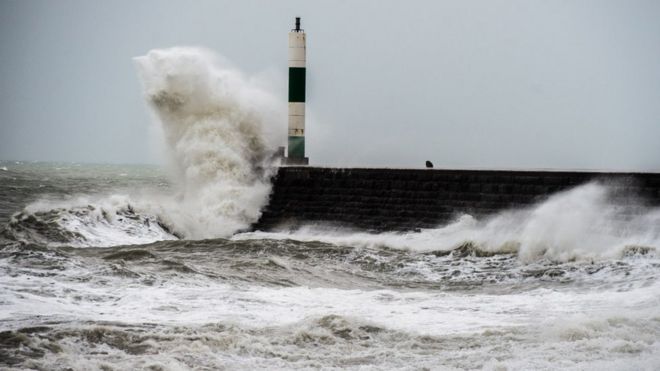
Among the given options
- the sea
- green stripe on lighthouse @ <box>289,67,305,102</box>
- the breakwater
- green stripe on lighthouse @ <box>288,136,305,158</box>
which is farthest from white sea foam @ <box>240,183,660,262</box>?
green stripe on lighthouse @ <box>289,67,305,102</box>

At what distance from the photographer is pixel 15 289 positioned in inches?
344

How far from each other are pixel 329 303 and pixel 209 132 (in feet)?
36.3

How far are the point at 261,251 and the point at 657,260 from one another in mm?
5258

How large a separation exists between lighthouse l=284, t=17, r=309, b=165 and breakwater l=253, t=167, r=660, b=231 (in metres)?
Result: 1.75

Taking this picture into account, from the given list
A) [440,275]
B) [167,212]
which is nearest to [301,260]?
[440,275]

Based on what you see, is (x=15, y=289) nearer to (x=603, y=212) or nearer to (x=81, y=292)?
(x=81, y=292)

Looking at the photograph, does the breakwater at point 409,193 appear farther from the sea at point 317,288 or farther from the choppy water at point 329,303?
the choppy water at point 329,303

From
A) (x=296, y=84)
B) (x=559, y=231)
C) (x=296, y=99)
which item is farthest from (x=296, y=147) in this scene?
(x=559, y=231)

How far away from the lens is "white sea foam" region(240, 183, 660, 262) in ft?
37.9

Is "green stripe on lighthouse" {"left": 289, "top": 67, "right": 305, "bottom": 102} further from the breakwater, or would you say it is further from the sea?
the breakwater

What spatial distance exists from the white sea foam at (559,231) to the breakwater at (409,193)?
0.21 m

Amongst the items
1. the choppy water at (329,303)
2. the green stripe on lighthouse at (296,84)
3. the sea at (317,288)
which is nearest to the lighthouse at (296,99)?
the green stripe on lighthouse at (296,84)

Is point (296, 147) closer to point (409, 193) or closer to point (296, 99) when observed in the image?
point (296, 99)

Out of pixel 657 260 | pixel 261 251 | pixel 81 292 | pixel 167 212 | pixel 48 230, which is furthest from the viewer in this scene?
pixel 167 212
